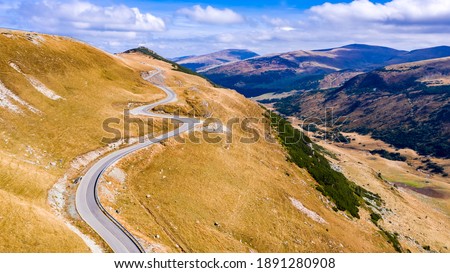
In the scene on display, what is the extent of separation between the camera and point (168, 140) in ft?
239

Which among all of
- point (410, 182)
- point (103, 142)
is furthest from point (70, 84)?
point (410, 182)

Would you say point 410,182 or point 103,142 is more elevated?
point 103,142

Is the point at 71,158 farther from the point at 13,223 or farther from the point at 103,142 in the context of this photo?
the point at 13,223

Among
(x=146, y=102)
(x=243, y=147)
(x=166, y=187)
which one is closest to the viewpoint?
(x=166, y=187)

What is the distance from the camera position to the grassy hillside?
3584 centimetres

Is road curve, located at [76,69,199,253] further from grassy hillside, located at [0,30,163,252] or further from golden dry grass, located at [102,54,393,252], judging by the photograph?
grassy hillside, located at [0,30,163,252]

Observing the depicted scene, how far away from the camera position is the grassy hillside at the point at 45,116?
3584cm

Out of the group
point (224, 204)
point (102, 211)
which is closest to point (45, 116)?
point (102, 211)

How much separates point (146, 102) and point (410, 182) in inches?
6443

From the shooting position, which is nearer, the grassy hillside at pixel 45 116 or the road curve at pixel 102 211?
the grassy hillside at pixel 45 116

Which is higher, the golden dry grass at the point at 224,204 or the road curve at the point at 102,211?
the road curve at the point at 102,211

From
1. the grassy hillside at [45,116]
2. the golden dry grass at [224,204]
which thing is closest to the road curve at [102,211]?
the golden dry grass at [224,204]

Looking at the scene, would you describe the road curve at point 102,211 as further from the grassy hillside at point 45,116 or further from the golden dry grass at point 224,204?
the grassy hillside at point 45,116

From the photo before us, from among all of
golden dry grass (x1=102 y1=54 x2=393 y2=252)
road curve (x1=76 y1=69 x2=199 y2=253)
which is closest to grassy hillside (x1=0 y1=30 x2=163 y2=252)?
road curve (x1=76 y1=69 x2=199 y2=253)
